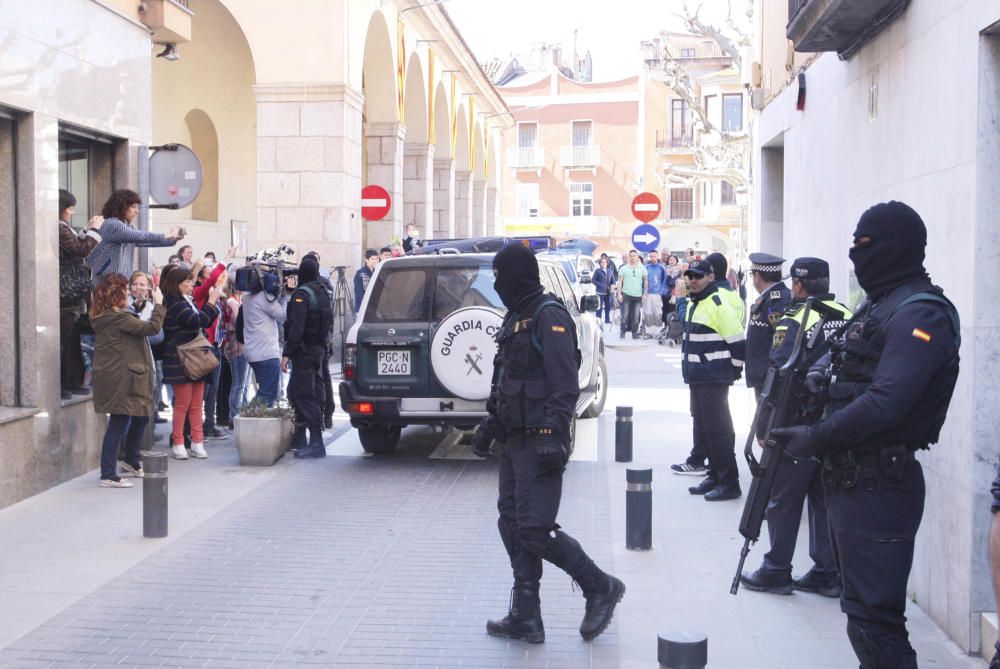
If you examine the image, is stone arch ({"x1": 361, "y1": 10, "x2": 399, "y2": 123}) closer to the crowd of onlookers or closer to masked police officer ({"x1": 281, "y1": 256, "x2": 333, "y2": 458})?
the crowd of onlookers

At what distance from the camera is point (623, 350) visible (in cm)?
2520

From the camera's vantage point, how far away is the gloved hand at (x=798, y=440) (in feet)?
14.4

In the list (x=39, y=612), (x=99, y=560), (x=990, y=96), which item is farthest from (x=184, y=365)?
(x=990, y=96)

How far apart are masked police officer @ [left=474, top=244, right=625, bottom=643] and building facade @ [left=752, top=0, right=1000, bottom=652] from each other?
1.70 meters

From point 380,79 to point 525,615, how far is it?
2025 cm

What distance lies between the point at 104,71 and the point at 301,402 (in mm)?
3528

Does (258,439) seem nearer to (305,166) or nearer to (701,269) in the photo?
(701,269)

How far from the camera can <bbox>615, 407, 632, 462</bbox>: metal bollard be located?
11.1 meters

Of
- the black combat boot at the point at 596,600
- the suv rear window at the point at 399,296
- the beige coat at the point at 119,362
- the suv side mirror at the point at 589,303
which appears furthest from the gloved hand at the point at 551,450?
the suv side mirror at the point at 589,303

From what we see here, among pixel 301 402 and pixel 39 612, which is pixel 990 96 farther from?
Answer: pixel 301 402

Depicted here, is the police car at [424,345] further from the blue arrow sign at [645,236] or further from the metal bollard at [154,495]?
the blue arrow sign at [645,236]

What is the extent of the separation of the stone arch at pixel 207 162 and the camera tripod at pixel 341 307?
3764 millimetres

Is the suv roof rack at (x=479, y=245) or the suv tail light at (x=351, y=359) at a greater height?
the suv roof rack at (x=479, y=245)

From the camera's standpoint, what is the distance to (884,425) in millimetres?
4199
